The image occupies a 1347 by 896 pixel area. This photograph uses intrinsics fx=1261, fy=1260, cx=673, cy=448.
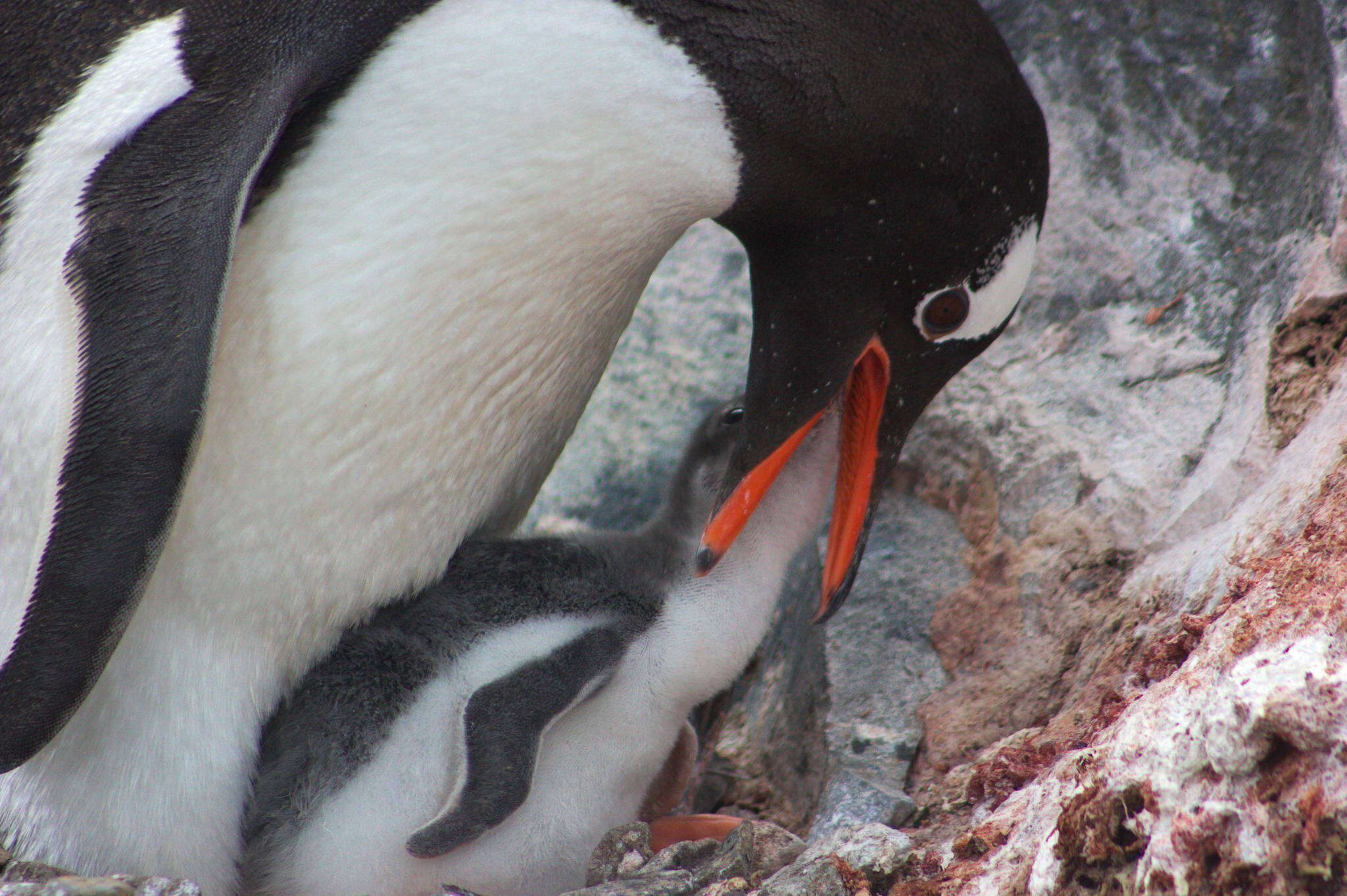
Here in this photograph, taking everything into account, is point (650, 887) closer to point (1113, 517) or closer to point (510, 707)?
point (510, 707)

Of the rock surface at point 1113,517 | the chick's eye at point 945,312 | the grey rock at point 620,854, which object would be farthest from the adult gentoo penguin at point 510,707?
the rock surface at point 1113,517

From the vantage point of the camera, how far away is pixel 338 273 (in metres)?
1.45

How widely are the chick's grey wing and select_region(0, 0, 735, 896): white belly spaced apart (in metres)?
0.12

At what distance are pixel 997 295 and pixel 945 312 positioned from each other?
7cm

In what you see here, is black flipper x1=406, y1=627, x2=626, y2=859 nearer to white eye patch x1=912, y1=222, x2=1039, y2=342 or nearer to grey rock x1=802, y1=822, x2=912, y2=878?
grey rock x1=802, y1=822, x2=912, y2=878

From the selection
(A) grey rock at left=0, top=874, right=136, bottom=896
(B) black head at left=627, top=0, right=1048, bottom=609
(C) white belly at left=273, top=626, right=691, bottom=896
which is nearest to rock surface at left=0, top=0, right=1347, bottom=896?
(A) grey rock at left=0, top=874, right=136, bottom=896

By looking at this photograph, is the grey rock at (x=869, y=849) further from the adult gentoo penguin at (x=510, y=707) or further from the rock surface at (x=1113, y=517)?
the adult gentoo penguin at (x=510, y=707)

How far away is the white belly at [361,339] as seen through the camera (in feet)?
4.70

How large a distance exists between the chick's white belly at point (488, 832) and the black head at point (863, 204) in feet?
0.92

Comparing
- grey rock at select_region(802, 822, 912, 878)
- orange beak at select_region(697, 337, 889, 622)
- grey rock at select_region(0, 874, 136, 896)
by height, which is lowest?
grey rock at select_region(0, 874, 136, 896)

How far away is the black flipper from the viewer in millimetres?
1504

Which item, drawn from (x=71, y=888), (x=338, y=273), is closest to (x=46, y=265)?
(x=338, y=273)

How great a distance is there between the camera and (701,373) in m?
2.84

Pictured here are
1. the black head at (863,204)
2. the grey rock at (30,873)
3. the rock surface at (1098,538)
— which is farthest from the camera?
the black head at (863,204)
